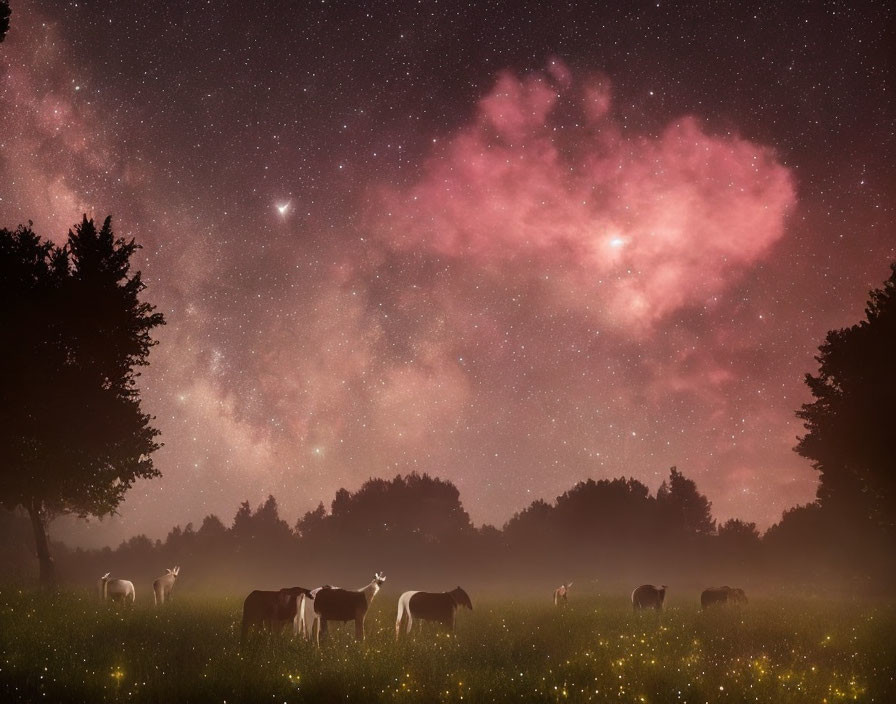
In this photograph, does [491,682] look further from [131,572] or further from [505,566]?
[131,572]

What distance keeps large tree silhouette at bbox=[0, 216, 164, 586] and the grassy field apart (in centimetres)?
479

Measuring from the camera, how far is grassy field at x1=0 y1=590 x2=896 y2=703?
8.50m

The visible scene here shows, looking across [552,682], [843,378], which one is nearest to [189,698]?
[552,682]

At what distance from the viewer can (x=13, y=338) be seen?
17.9m

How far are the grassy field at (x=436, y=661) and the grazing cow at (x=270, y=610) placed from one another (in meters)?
0.67

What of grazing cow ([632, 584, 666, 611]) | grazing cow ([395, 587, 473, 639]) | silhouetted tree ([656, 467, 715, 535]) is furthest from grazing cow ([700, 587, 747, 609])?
silhouetted tree ([656, 467, 715, 535])

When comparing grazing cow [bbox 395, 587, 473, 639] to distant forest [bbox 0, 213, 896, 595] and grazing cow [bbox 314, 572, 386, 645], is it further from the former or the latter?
distant forest [bbox 0, 213, 896, 595]

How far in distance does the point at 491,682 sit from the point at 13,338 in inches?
723

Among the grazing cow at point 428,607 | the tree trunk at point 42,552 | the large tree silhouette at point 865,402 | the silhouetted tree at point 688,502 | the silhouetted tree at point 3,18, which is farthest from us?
the silhouetted tree at point 688,502

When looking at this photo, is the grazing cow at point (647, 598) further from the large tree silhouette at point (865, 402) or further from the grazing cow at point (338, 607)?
the grazing cow at point (338, 607)

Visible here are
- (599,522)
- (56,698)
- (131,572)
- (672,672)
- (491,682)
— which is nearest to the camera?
(56,698)

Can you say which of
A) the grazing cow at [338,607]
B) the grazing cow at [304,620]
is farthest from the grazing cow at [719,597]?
the grazing cow at [304,620]

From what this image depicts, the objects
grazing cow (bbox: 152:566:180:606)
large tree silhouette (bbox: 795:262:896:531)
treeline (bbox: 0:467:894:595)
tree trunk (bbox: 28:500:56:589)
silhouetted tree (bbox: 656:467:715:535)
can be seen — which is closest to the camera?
large tree silhouette (bbox: 795:262:896:531)

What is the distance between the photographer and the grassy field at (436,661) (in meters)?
8.50
